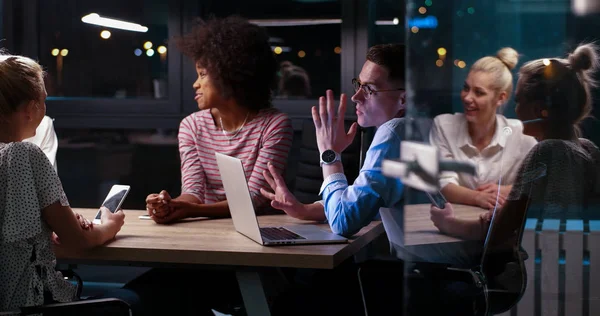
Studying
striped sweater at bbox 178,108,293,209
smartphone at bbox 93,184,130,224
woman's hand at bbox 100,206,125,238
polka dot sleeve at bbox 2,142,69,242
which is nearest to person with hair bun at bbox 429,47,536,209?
polka dot sleeve at bbox 2,142,69,242

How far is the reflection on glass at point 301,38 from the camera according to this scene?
4484 millimetres

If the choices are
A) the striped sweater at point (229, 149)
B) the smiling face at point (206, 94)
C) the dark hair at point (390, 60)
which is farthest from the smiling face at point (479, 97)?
the smiling face at point (206, 94)

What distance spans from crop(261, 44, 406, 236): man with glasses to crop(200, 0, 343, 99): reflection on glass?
227 centimetres

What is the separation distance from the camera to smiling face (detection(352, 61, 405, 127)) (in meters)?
2.17

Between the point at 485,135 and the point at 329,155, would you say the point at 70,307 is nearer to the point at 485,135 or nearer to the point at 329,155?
the point at 329,155

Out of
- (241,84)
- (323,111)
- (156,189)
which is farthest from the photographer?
(156,189)

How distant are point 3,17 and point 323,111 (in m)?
3.31

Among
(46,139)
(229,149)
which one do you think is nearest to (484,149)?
(229,149)

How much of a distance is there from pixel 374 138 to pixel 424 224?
73 centimetres

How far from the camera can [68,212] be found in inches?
74.9

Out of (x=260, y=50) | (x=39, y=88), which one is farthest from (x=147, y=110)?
(x=39, y=88)

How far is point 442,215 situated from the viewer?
4.36 feet

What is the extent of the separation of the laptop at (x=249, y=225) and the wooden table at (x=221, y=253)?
0.03m

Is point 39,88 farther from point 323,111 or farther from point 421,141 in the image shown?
point 421,141
